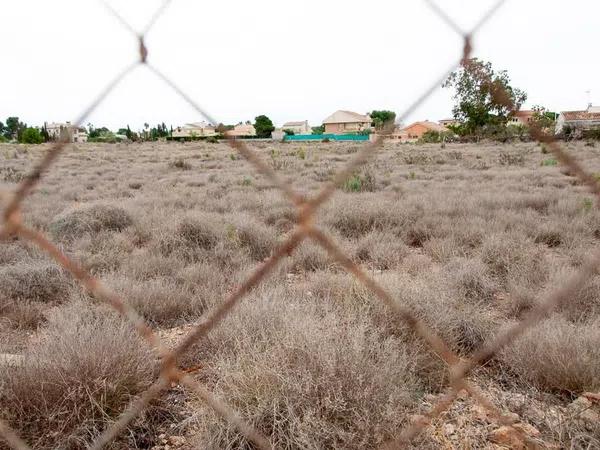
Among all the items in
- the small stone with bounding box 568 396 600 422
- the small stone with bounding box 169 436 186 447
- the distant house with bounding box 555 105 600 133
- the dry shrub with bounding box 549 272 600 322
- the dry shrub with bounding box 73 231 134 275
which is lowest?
the small stone with bounding box 169 436 186 447

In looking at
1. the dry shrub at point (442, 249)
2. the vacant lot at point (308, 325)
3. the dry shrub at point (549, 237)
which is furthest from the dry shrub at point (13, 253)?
the dry shrub at point (549, 237)

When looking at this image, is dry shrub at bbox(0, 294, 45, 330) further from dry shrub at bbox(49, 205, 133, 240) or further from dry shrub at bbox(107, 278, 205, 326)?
dry shrub at bbox(49, 205, 133, 240)

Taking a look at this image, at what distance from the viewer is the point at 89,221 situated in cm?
502

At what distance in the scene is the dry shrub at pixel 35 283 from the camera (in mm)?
3051

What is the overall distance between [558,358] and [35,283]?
10.9 ft

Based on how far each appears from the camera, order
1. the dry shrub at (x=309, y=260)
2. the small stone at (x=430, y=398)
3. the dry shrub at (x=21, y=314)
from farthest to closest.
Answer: the dry shrub at (x=309, y=260), the dry shrub at (x=21, y=314), the small stone at (x=430, y=398)

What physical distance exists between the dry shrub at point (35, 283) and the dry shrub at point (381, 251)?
2.39 meters

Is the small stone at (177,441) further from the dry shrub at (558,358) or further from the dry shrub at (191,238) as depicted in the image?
the dry shrub at (191,238)

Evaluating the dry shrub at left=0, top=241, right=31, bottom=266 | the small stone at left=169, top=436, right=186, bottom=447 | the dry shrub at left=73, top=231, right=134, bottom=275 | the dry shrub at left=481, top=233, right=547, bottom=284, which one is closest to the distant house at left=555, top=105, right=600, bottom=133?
the small stone at left=169, top=436, right=186, bottom=447

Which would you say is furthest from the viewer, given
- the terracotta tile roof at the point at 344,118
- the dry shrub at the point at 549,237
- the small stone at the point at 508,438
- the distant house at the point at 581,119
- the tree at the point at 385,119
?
the dry shrub at the point at 549,237

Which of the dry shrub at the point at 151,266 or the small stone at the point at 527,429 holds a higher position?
the small stone at the point at 527,429

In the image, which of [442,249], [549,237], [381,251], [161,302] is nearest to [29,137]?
[161,302]

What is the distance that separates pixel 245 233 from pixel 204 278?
123cm

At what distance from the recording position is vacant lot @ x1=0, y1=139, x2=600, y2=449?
1575mm
